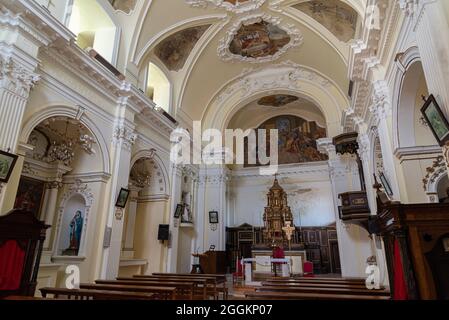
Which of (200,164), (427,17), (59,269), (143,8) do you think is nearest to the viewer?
(427,17)

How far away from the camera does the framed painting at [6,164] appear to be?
16.7 feet

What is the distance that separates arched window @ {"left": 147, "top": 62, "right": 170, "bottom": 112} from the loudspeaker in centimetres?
443

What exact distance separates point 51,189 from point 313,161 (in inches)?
496

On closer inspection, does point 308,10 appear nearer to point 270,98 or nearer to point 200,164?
point 270,98

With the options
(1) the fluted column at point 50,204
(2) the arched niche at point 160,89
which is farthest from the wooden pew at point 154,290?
(2) the arched niche at point 160,89

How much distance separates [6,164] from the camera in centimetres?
515

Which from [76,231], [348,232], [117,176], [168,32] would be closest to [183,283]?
[117,176]

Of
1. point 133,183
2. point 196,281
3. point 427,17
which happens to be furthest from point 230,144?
point 427,17

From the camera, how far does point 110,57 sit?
8.80 m

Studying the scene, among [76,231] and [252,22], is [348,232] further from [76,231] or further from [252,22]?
[76,231]

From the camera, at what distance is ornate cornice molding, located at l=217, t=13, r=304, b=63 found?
10500 millimetres

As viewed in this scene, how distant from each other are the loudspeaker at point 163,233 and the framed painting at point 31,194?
12.3ft

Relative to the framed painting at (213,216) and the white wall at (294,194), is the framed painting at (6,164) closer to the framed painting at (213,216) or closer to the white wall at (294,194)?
the framed painting at (213,216)

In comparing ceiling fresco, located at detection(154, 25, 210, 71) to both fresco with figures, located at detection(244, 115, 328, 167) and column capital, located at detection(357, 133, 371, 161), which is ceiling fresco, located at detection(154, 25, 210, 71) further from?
fresco with figures, located at detection(244, 115, 328, 167)
